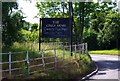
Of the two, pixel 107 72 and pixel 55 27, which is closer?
pixel 107 72

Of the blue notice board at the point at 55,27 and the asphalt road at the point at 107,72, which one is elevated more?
the blue notice board at the point at 55,27

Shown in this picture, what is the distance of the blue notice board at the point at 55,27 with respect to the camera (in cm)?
2612

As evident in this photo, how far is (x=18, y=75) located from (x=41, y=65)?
92.1 inches

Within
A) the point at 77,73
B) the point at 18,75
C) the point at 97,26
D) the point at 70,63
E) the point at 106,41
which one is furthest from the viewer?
the point at 97,26

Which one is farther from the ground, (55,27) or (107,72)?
(55,27)

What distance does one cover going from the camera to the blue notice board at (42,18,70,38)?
26.1 meters

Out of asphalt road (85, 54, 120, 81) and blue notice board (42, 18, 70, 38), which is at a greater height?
blue notice board (42, 18, 70, 38)

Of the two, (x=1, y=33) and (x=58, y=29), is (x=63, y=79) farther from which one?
(x=1, y=33)

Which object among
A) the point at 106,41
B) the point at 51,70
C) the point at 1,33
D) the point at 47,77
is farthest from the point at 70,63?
the point at 106,41

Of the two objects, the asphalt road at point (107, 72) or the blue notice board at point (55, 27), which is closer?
the asphalt road at point (107, 72)

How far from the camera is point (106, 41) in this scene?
7250 centimetres

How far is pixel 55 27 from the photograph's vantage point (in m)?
26.5

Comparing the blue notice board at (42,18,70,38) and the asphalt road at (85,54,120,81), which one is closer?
the asphalt road at (85,54,120,81)

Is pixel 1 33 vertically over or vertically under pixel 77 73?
over
